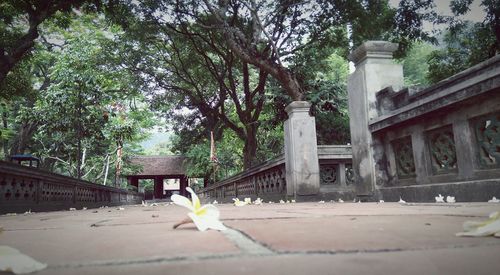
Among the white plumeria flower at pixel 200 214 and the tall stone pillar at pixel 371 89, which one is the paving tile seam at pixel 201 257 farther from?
the tall stone pillar at pixel 371 89

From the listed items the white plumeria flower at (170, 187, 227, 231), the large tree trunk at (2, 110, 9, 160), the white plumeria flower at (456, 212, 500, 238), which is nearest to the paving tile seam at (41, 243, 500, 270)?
the white plumeria flower at (456, 212, 500, 238)

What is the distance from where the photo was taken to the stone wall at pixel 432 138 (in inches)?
111

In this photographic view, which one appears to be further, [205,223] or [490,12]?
[490,12]

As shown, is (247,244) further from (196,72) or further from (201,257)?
(196,72)

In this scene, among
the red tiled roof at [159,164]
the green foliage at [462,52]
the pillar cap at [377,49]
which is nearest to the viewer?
the pillar cap at [377,49]


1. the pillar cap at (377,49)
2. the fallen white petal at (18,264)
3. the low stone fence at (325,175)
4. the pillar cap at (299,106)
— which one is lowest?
the fallen white petal at (18,264)

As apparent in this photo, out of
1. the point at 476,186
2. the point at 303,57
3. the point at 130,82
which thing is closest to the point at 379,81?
the point at 476,186

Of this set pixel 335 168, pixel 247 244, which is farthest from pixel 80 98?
pixel 247 244

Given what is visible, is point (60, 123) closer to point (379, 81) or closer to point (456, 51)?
point (379, 81)

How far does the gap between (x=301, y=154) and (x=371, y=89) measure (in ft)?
6.65

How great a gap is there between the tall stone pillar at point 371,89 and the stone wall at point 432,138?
0.04 ft

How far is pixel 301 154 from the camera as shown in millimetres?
6047

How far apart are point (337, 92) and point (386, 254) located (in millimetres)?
11155

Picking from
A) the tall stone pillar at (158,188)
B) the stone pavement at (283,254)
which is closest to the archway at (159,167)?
the tall stone pillar at (158,188)
